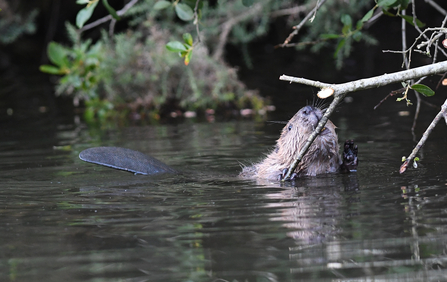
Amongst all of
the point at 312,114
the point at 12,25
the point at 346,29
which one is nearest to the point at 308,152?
the point at 312,114

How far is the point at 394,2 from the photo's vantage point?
348 cm

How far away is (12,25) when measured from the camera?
32.6 feet

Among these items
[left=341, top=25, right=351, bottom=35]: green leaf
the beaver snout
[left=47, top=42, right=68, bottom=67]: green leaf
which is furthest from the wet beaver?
[left=47, top=42, right=68, bottom=67]: green leaf

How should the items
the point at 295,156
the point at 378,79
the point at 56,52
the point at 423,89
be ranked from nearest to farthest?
the point at 378,79 → the point at 423,89 → the point at 295,156 → the point at 56,52

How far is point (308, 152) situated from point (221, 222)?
1229 mm

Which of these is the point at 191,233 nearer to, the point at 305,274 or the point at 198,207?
the point at 198,207

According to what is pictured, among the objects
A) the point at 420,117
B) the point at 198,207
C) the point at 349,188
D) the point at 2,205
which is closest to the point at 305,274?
the point at 198,207

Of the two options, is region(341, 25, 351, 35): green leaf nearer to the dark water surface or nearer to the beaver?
the beaver

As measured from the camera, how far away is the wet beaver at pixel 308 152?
148 inches

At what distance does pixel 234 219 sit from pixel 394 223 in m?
0.69

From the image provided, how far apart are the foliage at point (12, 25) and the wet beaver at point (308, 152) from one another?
6.77 m

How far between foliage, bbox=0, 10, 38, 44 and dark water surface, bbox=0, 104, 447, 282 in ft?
17.7

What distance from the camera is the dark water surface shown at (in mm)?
2146

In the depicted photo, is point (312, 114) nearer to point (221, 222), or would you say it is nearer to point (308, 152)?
point (308, 152)
